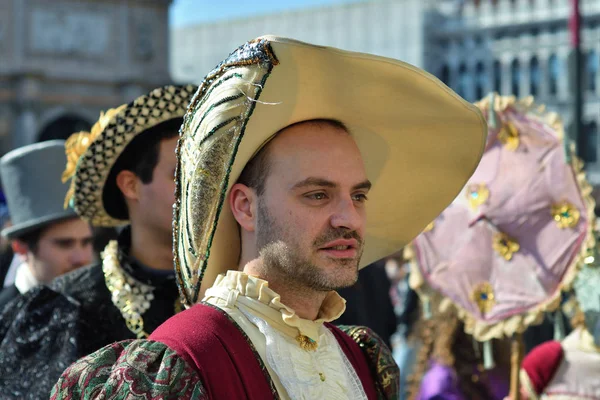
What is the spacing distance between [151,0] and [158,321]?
33.6 metres

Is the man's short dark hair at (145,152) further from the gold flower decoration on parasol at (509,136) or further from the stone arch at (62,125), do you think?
the stone arch at (62,125)

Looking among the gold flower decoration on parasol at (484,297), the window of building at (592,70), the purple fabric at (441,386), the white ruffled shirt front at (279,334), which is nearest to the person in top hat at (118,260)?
the white ruffled shirt front at (279,334)

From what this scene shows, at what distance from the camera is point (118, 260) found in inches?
124

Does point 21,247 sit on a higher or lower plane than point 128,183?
lower

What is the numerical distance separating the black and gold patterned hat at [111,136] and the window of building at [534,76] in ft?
128

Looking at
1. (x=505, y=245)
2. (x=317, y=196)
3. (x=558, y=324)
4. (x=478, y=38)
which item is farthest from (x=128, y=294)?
(x=478, y=38)

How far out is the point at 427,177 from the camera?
246cm

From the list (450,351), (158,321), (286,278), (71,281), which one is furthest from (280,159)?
(450,351)

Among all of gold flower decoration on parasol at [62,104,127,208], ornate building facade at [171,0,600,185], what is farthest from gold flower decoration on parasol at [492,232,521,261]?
ornate building facade at [171,0,600,185]

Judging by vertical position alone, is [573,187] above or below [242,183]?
below

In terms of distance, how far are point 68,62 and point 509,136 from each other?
3116cm

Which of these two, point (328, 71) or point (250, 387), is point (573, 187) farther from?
point (250, 387)

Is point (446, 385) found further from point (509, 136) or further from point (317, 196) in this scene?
point (317, 196)

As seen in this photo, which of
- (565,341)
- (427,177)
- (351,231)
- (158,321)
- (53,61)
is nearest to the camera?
(351,231)
